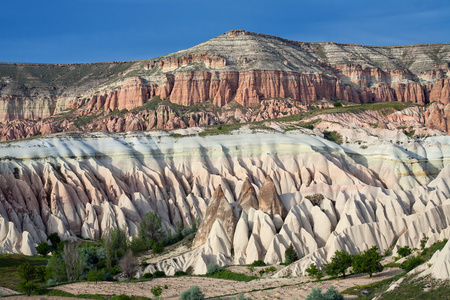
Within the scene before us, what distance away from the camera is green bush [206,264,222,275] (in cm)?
4491

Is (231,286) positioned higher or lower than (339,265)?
lower

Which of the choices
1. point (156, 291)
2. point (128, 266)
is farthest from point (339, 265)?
point (128, 266)

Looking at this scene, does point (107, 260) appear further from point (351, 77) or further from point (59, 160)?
point (351, 77)

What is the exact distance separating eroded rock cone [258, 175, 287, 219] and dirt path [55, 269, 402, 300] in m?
11.8

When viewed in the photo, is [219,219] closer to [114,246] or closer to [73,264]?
[114,246]

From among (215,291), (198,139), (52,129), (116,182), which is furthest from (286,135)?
(52,129)

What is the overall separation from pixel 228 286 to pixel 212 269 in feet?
19.7

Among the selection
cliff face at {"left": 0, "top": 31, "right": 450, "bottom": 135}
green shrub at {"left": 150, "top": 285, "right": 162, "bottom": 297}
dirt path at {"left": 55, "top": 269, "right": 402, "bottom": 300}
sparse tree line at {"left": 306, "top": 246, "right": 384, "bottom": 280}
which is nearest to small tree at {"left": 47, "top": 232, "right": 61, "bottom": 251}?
dirt path at {"left": 55, "top": 269, "right": 402, "bottom": 300}

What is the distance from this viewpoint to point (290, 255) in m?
46.7

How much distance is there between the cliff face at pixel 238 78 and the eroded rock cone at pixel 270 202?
8337 centimetres

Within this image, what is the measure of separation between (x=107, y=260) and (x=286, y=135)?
40967 millimetres

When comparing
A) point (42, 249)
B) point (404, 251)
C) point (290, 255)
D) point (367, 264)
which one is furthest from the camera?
point (42, 249)

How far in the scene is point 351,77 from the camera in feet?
539

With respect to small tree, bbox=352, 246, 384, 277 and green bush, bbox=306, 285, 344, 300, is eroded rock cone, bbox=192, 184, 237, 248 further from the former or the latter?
green bush, bbox=306, 285, 344, 300
